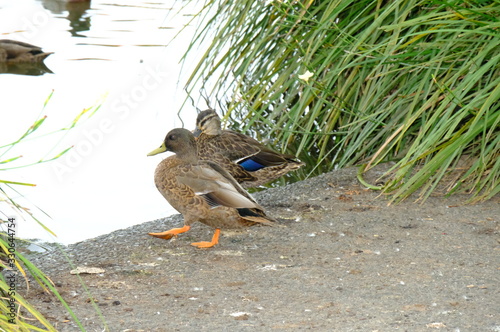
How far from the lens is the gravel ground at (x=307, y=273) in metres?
3.64

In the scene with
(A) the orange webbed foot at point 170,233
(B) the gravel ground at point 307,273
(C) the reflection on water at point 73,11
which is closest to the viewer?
(B) the gravel ground at point 307,273

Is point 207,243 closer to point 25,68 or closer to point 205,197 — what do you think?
point 205,197

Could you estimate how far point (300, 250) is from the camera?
15.0ft

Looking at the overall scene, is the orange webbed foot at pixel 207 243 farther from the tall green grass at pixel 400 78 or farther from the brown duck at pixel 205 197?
the tall green grass at pixel 400 78

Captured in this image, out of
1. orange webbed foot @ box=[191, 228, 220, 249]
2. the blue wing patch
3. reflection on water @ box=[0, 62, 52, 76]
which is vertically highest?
reflection on water @ box=[0, 62, 52, 76]

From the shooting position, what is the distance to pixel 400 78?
5.83m

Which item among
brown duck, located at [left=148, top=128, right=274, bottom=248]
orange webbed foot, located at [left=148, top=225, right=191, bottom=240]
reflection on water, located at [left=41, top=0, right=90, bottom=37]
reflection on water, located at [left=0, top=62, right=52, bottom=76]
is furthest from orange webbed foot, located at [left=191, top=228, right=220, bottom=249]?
reflection on water, located at [left=41, top=0, right=90, bottom=37]

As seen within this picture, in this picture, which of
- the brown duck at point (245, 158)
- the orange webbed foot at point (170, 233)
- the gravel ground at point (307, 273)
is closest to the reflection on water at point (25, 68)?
the brown duck at point (245, 158)

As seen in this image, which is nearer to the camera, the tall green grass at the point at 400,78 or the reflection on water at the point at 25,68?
the tall green grass at the point at 400,78

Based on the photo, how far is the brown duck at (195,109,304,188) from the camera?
230 inches

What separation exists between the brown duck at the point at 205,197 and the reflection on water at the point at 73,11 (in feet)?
22.3

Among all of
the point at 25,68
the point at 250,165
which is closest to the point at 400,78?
the point at 250,165

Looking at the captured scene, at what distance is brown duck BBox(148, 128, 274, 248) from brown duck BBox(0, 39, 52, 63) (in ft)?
16.6

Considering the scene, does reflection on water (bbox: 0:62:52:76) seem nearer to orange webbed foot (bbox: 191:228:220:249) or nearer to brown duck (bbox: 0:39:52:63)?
brown duck (bbox: 0:39:52:63)
